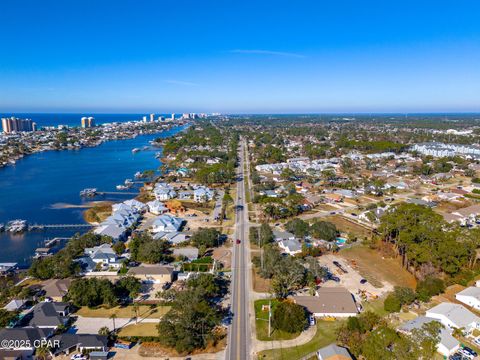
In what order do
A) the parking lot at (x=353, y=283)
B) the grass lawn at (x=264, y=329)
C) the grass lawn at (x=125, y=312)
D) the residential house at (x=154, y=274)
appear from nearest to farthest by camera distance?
the grass lawn at (x=264, y=329)
the grass lawn at (x=125, y=312)
the parking lot at (x=353, y=283)
the residential house at (x=154, y=274)

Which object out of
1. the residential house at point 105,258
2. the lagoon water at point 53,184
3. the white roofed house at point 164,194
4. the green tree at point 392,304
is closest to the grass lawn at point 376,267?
the green tree at point 392,304

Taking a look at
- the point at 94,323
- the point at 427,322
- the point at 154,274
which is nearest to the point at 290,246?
the point at 154,274

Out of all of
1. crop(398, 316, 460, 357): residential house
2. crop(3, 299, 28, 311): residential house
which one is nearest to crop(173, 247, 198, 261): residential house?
crop(3, 299, 28, 311): residential house

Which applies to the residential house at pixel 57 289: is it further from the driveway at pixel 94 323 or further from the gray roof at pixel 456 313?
the gray roof at pixel 456 313

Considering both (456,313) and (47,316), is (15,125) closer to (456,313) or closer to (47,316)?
(47,316)

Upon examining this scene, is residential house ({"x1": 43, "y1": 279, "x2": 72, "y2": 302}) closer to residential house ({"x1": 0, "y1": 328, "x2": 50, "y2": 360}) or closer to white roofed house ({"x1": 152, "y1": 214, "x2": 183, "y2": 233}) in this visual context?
residential house ({"x1": 0, "y1": 328, "x2": 50, "y2": 360})

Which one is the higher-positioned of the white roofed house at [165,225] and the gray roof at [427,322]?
the white roofed house at [165,225]
